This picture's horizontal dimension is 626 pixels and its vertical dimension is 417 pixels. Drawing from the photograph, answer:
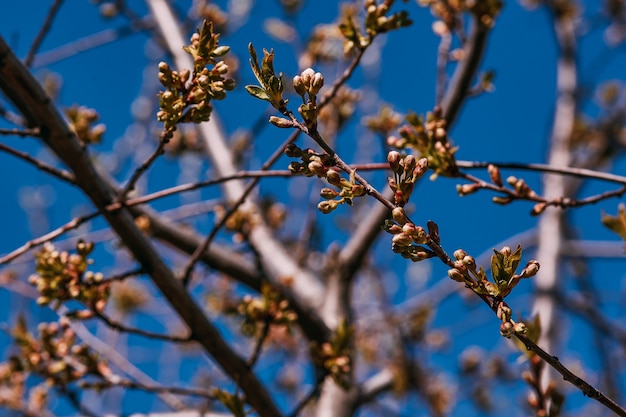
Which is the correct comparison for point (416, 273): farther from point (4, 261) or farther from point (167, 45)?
point (4, 261)

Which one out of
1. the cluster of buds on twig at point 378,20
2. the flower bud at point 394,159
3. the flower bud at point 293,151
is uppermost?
the cluster of buds on twig at point 378,20

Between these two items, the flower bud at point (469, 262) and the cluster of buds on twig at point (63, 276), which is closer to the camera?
the flower bud at point (469, 262)

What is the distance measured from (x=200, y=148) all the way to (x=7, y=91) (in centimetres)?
256

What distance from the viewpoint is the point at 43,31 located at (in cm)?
205

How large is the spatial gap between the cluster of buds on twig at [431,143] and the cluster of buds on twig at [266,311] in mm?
707

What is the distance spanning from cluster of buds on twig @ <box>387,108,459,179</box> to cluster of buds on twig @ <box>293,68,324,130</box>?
59 cm

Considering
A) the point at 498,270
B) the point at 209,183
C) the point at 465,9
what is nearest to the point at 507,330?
the point at 498,270

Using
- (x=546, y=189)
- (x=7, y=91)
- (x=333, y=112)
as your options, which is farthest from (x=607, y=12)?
(x=7, y=91)

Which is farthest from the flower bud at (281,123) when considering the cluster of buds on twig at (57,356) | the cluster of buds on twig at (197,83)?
the cluster of buds on twig at (57,356)

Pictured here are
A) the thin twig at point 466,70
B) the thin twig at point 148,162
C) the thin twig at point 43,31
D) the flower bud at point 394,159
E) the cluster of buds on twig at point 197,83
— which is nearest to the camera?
the flower bud at point 394,159

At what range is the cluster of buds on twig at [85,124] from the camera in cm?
183

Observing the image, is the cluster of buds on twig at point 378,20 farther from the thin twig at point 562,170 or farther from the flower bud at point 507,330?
the flower bud at point 507,330

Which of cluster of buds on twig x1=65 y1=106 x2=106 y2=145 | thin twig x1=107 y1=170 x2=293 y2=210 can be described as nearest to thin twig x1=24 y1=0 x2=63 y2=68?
cluster of buds on twig x1=65 y1=106 x2=106 y2=145

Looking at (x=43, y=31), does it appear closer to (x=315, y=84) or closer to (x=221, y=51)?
(x=221, y=51)
